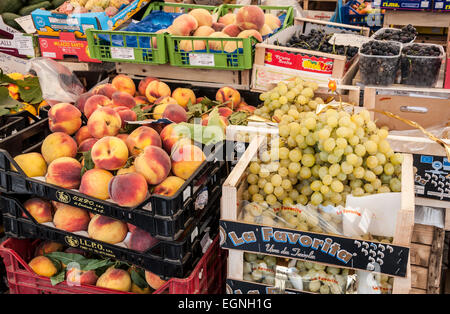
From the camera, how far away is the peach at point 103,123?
1.75 meters

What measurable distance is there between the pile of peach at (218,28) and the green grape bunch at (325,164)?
1.12 metres

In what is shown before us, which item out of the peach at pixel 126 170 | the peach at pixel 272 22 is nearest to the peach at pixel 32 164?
the peach at pixel 126 170

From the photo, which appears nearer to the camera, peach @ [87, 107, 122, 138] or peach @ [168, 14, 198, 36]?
peach @ [87, 107, 122, 138]

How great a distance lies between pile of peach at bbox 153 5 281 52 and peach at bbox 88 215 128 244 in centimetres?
125

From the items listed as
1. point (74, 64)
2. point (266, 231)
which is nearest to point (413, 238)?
point (266, 231)

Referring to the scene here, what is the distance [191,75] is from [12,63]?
61.9 inches

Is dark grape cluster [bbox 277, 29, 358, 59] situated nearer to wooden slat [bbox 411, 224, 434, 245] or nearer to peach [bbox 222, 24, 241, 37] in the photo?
peach [bbox 222, 24, 241, 37]

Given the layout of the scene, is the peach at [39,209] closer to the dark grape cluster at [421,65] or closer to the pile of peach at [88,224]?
the pile of peach at [88,224]

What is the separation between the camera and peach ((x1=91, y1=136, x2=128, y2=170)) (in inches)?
62.0

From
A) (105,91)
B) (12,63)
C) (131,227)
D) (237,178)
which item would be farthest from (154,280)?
(12,63)

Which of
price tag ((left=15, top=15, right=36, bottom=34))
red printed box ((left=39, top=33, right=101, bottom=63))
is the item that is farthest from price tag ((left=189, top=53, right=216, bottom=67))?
price tag ((left=15, top=15, right=36, bottom=34))

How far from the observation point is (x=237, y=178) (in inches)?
55.8

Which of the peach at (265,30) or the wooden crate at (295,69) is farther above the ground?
the peach at (265,30)

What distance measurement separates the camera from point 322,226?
4.61ft
